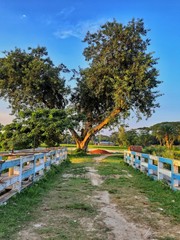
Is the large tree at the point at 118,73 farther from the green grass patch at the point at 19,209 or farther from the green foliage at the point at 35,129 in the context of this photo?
the green grass patch at the point at 19,209

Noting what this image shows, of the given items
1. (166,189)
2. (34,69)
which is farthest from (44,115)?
(166,189)

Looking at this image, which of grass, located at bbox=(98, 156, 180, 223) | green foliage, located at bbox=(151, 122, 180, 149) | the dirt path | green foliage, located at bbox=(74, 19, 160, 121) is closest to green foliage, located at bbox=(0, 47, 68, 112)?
green foliage, located at bbox=(74, 19, 160, 121)

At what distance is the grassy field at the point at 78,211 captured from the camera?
165 inches

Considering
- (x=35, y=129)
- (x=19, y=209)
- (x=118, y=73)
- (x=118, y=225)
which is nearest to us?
(x=118, y=225)

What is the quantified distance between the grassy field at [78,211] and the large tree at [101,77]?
18.0 metres

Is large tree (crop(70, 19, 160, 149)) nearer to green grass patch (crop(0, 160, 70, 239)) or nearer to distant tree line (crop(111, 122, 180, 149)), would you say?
green grass patch (crop(0, 160, 70, 239))

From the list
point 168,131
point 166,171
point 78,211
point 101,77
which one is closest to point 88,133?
point 101,77

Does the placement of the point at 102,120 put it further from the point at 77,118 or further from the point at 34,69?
the point at 34,69

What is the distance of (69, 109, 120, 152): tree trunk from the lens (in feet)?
97.3

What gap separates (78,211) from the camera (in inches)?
214

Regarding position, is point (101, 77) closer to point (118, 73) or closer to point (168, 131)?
point (118, 73)

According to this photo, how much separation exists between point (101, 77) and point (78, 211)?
23.7 m

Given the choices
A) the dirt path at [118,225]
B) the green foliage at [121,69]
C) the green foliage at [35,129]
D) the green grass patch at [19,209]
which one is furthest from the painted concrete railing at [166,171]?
the green foliage at [121,69]

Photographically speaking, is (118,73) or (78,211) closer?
(78,211)
